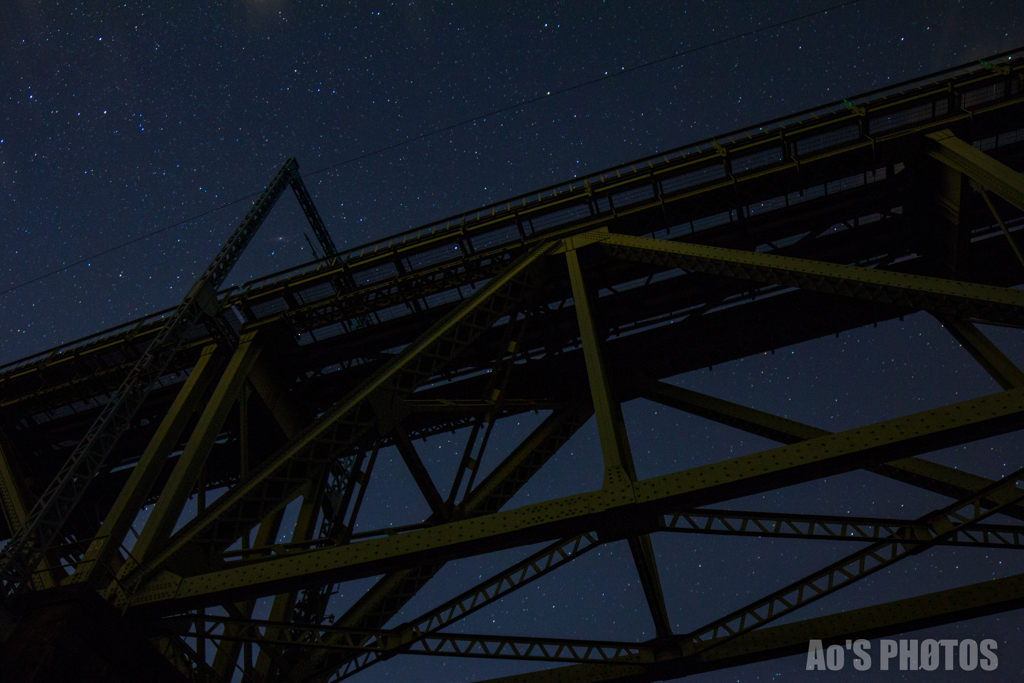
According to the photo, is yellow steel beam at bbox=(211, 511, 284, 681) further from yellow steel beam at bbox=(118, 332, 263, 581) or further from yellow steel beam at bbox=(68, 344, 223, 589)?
yellow steel beam at bbox=(68, 344, 223, 589)

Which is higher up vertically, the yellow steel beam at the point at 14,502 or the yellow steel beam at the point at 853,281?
the yellow steel beam at the point at 853,281

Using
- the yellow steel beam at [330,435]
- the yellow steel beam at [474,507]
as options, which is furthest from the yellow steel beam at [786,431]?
the yellow steel beam at [330,435]

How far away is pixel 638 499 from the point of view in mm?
7293

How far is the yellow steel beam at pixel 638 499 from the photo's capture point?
694cm

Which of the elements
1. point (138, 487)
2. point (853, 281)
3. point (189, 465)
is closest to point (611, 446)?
point (853, 281)

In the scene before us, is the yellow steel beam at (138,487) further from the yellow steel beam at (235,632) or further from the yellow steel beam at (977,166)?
the yellow steel beam at (977,166)

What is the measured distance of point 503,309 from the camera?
11.7 m

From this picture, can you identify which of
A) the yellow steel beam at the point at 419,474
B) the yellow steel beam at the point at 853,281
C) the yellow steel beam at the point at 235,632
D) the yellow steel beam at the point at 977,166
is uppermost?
the yellow steel beam at the point at 977,166

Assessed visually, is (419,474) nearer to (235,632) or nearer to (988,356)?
(235,632)

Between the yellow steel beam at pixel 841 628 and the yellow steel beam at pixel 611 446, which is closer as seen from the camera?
the yellow steel beam at pixel 611 446

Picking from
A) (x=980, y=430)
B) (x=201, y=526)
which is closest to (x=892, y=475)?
(x=980, y=430)

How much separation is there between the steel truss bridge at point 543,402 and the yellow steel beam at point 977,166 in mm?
60

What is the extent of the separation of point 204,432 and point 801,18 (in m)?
19.4

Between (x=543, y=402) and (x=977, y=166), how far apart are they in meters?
7.92
